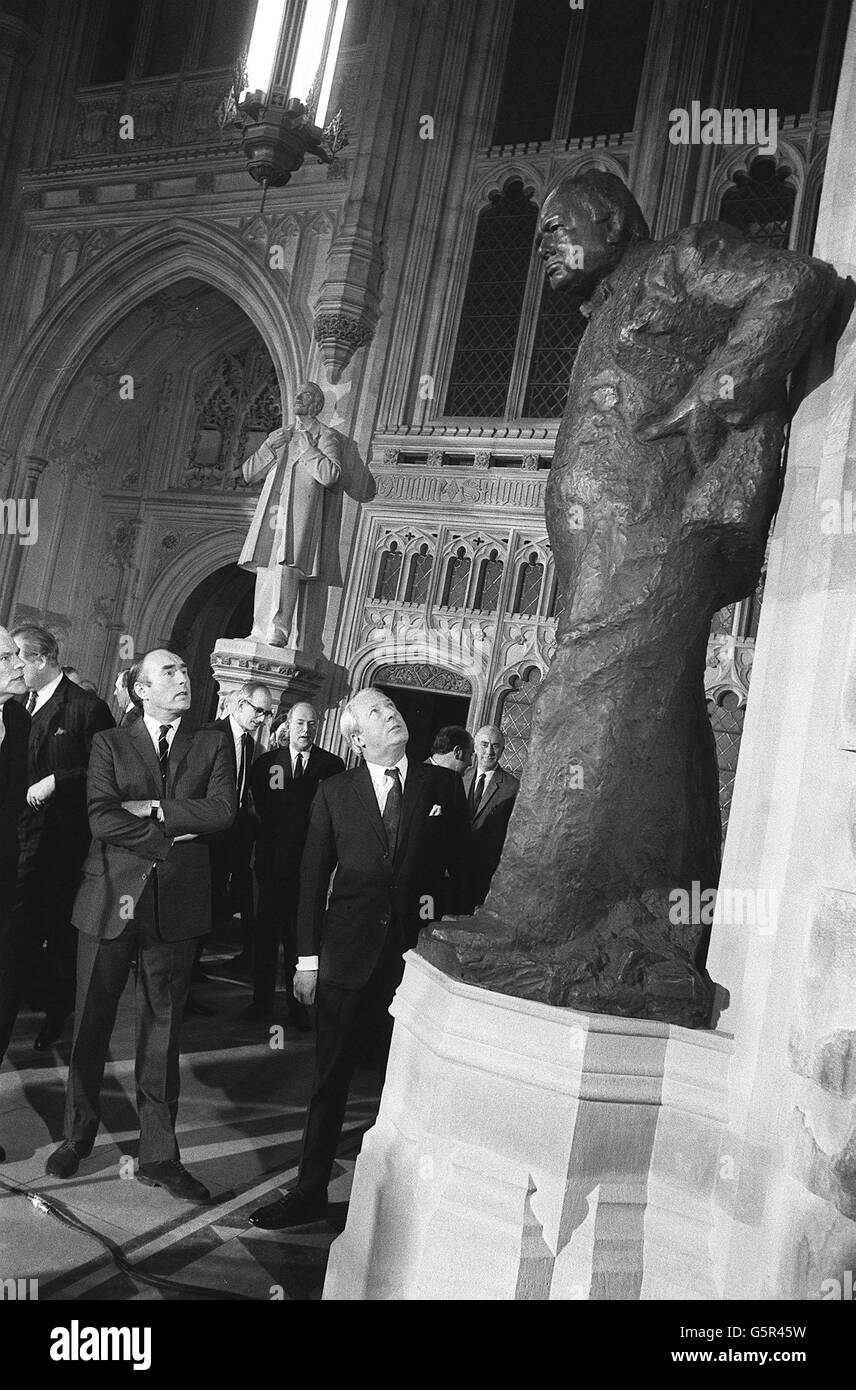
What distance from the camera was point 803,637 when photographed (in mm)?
2070

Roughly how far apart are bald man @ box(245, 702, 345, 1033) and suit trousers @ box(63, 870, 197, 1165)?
2082 mm

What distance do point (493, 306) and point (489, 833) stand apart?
25.5ft

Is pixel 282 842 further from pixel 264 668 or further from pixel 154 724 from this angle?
pixel 264 668

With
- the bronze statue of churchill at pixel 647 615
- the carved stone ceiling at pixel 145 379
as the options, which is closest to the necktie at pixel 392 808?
the bronze statue of churchill at pixel 647 615

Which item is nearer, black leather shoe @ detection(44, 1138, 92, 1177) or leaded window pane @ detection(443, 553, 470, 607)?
black leather shoe @ detection(44, 1138, 92, 1177)

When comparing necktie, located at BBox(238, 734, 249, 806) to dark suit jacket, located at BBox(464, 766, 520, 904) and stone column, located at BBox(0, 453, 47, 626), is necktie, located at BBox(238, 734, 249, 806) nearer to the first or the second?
dark suit jacket, located at BBox(464, 766, 520, 904)

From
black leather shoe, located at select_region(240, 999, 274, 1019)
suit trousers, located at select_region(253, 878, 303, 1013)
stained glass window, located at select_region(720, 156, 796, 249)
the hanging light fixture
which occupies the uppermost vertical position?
stained glass window, located at select_region(720, 156, 796, 249)

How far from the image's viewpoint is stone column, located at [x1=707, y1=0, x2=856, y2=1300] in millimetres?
1802

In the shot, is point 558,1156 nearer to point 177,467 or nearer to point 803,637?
point 803,637

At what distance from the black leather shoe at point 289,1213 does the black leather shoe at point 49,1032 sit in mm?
1769

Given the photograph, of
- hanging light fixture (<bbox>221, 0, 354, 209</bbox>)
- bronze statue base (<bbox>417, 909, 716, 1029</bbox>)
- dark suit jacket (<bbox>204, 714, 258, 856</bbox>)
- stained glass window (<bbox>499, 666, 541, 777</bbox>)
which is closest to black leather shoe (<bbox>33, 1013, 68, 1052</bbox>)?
dark suit jacket (<bbox>204, 714, 258, 856</bbox>)

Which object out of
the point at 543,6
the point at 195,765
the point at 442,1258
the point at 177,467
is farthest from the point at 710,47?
the point at 442,1258

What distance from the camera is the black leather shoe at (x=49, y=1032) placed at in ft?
14.8

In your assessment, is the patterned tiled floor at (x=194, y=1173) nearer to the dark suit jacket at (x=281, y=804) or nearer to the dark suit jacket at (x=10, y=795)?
the dark suit jacket at (x=10, y=795)
